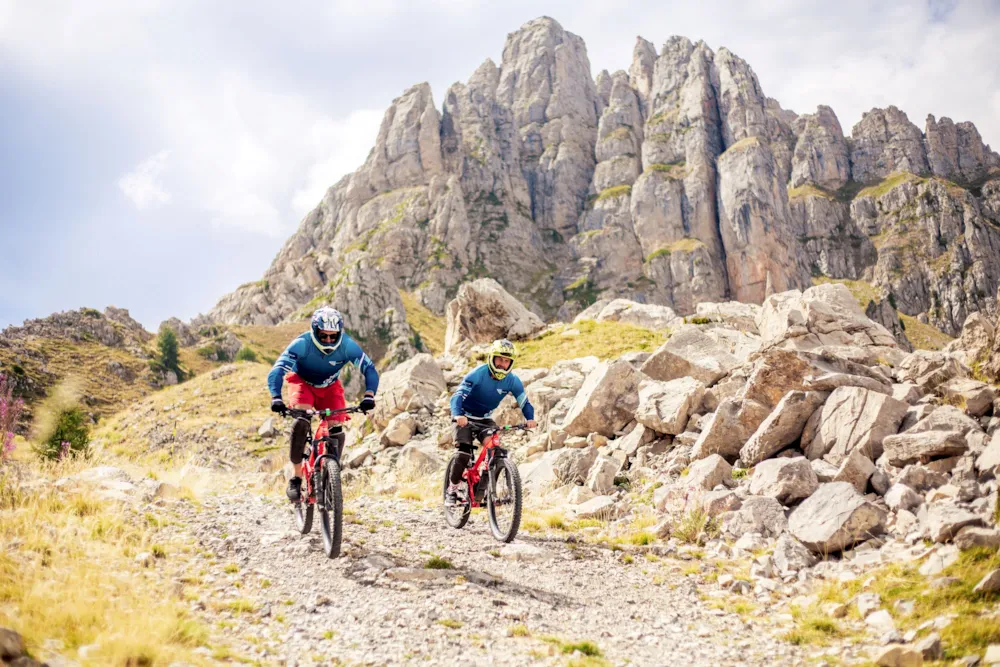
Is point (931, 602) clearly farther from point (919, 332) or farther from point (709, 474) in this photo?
point (919, 332)

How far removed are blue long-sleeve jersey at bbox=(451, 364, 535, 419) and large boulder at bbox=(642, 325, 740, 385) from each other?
337 inches

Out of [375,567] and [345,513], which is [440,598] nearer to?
[375,567]

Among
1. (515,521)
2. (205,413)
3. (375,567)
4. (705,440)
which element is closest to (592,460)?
(705,440)

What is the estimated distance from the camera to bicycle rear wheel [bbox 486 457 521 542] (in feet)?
32.3

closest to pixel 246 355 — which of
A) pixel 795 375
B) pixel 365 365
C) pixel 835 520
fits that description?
pixel 365 365

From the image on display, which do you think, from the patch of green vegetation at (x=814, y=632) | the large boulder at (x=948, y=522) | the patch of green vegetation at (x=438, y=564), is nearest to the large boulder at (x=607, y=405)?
the patch of green vegetation at (x=438, y=564)

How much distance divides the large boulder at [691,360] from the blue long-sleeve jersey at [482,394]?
8.55 m

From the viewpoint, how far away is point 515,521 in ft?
32.1

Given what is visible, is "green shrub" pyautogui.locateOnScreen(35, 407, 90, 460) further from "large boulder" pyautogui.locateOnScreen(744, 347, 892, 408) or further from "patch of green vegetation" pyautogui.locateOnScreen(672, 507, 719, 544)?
"large boulder" pyautogui.locateOnScreen(744, 347, 892, 408)

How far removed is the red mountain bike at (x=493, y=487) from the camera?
10023 millimetres

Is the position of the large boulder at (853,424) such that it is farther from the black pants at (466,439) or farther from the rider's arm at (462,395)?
the rider's arm at (462,395)

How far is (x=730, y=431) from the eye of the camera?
41.8ft

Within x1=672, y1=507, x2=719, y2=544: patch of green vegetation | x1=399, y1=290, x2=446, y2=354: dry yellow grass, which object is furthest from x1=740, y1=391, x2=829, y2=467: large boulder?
x1=399, y1=290, x2=446, y2=354: dry yellow grass

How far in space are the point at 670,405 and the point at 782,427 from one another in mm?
3903
